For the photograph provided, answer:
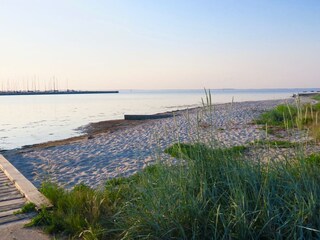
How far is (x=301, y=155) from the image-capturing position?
3.79m

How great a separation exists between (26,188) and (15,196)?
23cm

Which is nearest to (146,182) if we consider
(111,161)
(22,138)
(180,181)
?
(180,181)

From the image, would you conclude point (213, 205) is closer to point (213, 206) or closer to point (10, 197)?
point (213, 206)

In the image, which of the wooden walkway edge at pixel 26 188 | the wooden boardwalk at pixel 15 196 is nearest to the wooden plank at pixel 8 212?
the wooden boardwalk at pixel 15 196

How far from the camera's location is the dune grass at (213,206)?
3.18 m

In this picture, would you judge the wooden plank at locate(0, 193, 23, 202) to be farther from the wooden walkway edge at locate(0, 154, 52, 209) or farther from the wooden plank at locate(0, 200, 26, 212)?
the wooden plank at locate(0, 200, 26, 212)

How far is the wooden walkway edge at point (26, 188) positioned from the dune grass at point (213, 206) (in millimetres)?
608

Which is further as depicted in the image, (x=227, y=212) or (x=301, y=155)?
(x=301, y=155)

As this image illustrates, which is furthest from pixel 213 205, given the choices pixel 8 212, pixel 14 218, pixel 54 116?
pixel 54 116

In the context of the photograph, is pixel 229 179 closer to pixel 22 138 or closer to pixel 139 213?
pixel 139 213

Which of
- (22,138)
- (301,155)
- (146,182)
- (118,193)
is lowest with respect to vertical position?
(22,138)

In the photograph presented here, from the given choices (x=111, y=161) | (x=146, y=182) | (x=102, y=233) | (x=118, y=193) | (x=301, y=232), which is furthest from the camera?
(x=111, y=161)

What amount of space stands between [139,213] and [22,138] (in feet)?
62.4

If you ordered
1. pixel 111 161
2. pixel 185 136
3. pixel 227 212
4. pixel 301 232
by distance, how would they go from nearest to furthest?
pixel 301 232
pixel 227 212
pixel 111 161
pixel 185 136
